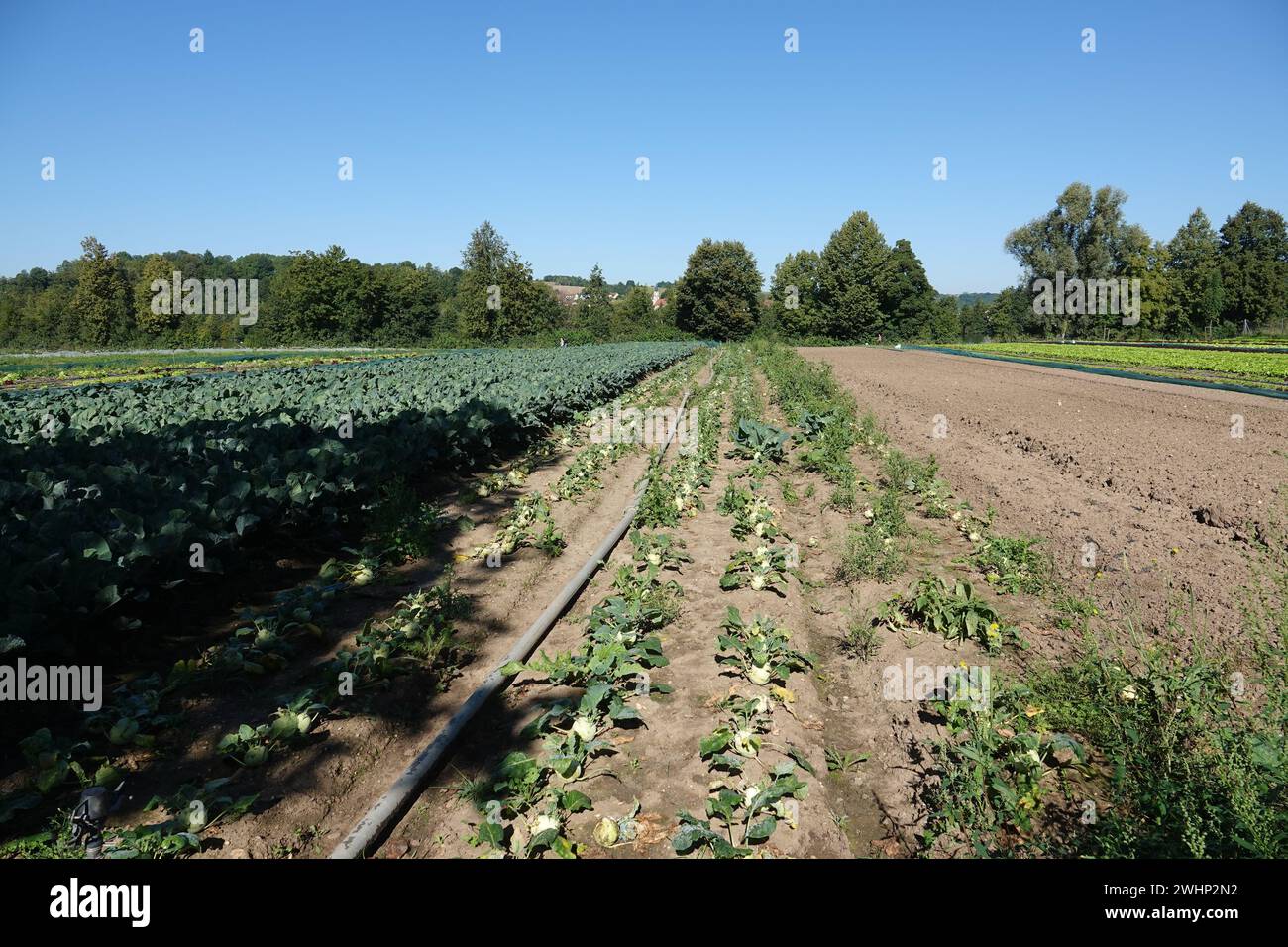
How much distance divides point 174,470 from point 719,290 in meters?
Result: 74.8

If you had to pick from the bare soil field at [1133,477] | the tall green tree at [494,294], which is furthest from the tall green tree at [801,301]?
the bare soil field at [1133,477]

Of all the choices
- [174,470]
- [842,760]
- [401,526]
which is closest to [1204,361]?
[842,760]

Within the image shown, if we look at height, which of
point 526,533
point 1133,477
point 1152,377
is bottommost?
point 526,533

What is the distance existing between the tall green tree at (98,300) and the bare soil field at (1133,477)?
8208 centimetres

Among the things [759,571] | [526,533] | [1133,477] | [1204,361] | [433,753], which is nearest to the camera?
[433,753]

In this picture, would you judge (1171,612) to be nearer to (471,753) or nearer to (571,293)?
(471,753)

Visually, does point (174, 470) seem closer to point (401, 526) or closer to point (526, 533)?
point (401, 526)

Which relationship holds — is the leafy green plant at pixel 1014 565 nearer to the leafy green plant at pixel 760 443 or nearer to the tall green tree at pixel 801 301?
the leafy green plant at pixel 760 443

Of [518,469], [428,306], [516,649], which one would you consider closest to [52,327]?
[428,306]

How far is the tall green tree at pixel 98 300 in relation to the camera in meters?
68.8

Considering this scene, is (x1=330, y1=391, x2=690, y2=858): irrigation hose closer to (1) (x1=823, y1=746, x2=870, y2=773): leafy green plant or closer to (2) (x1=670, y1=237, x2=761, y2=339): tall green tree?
(1) (x1=823, y1=746, x2=870, y2=773): leafy green plant

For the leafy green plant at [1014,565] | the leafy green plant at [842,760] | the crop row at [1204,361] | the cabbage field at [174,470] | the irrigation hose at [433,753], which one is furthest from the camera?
the crop row at [1204,361]

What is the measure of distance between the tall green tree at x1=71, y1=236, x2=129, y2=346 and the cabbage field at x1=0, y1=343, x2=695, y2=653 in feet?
241

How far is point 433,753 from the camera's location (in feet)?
11.1
